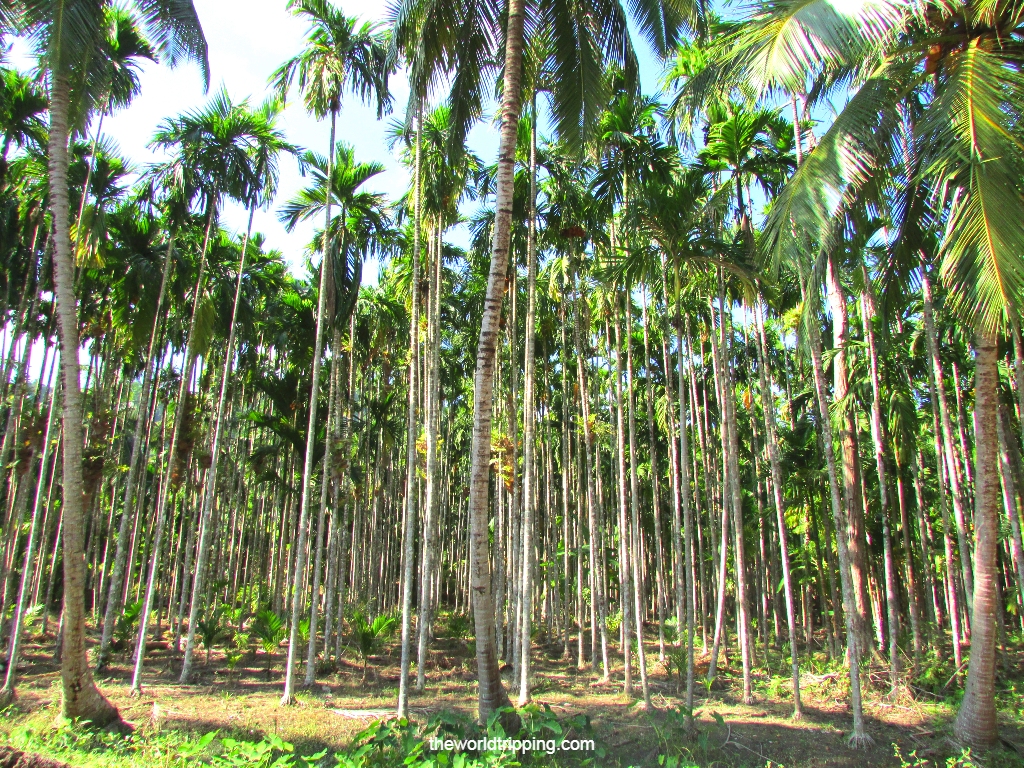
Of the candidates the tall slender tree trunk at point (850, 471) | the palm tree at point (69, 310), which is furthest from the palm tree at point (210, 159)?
the tall slender tree trunk at point (850, 471)

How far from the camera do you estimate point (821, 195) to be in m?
7.57

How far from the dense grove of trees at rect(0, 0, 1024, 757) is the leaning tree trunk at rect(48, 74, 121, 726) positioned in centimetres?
5

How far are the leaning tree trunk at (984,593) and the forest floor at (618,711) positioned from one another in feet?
1.16

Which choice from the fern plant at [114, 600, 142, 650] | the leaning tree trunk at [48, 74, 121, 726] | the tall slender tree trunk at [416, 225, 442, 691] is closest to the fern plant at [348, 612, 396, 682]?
the tall slender tree trunk at [416, 225, 442, 691]

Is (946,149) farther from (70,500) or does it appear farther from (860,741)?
(70,500)

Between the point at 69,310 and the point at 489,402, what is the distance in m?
6.46

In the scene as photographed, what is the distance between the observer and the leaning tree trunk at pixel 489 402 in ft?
24.8

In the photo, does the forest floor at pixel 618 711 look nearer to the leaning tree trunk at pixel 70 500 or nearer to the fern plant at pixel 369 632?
the leaning tree trunk at pixel 70 500

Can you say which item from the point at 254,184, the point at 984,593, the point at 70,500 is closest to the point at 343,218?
the point at 254,184

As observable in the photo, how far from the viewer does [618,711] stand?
1189 centimetres

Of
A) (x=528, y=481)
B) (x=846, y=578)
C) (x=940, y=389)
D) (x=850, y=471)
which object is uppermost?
(x=940, y=389)

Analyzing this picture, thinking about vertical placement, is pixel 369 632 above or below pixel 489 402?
below

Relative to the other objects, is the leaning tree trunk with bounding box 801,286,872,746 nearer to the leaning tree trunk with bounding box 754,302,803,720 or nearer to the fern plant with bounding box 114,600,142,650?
the leaning tree trunk with bounding box 754,302,803,720

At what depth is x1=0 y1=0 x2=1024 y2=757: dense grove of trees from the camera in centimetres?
783
